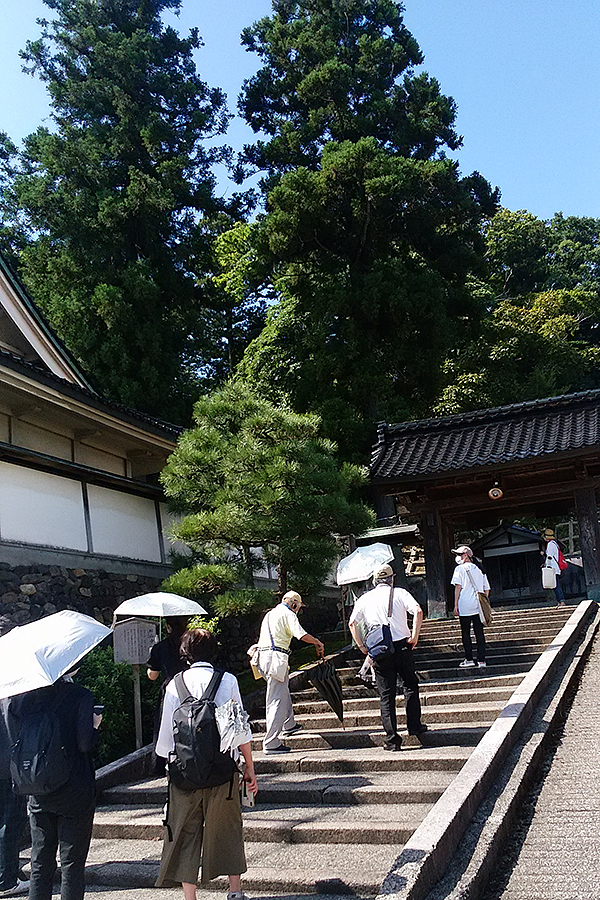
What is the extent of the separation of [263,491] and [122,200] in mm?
16660

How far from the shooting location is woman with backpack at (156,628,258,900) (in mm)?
4582

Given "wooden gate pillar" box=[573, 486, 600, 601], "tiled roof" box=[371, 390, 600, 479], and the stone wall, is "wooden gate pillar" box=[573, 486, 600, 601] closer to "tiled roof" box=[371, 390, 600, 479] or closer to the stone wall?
"tiled roof" box=[371, 390, 600, 479]

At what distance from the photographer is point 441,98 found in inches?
1001

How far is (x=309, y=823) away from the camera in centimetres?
612

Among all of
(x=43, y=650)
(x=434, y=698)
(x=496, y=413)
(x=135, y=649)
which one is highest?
(x=496, y=413)

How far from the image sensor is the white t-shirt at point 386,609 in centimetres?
788

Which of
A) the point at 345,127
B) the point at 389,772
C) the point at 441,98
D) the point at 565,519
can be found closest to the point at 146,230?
the point at 345,127

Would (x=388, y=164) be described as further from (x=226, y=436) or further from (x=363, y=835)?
(x=363, y=835)

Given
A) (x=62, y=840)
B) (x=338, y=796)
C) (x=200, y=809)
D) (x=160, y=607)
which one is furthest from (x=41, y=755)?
(x=160, y=607)

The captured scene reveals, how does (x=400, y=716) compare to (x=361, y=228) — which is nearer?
(x=400, y=716)

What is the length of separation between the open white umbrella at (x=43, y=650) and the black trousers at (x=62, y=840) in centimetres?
67

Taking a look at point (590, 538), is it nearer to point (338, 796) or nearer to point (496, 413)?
point (496, 413)

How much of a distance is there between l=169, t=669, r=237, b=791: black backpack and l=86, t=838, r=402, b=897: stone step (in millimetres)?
1046

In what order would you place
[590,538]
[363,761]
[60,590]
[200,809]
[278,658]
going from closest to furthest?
[200,809] → [363,761] → [278,658] → [60,590] → [590,538]
